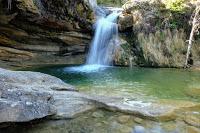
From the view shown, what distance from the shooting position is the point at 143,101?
28.8 feet

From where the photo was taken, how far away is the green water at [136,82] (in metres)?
10.1

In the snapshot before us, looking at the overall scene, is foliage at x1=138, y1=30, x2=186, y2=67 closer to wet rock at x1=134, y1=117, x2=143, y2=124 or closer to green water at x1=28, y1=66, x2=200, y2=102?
green water at x1=28, y1=66, x2=200, y2=102

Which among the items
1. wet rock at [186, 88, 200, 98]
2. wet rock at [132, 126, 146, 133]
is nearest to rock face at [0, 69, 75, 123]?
wet rock at [132, 126, 146, 133]

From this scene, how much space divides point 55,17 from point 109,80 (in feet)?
17.5

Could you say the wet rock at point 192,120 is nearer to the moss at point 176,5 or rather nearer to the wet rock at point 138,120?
the wet rock at point 138,120

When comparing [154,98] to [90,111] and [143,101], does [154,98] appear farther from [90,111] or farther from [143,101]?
[90,111]

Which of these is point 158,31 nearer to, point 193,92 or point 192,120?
point 193,92

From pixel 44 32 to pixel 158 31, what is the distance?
6328 millimetres

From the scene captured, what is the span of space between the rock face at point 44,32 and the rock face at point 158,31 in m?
2.60

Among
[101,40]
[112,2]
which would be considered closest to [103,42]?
[101,40]

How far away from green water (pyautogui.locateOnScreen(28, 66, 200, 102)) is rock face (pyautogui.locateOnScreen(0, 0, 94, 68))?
167 cm

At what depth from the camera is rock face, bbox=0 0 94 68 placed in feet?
50.4

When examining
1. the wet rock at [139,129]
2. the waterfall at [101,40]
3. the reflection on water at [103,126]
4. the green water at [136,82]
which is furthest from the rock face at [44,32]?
the wet rock at [139,129]

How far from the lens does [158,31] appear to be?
17.7 metres
